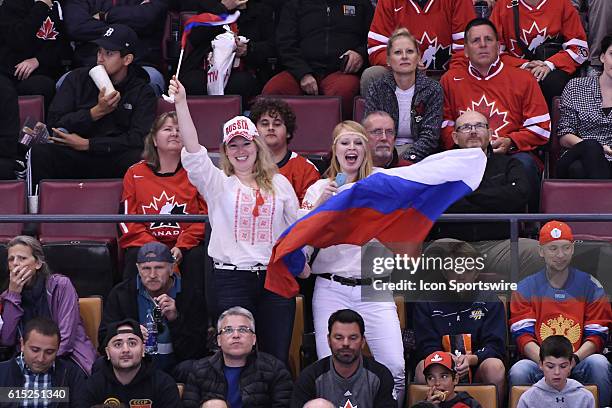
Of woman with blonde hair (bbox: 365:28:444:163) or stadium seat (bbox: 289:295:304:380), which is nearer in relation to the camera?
stadium seat (bbox: 289:295:304:380)

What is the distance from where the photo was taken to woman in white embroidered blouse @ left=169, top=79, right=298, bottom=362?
9.51m

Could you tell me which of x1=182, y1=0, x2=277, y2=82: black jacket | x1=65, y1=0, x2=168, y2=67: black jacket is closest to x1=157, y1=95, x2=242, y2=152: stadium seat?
x1=182, y1=0, x2=277, y2=82: black jacket

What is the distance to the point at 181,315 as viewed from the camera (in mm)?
9867

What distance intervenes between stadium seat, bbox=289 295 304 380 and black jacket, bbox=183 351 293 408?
57cm

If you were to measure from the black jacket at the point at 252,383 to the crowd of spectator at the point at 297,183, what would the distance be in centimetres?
1

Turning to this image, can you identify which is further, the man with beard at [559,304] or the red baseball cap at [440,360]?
the man with beard at [559,304]

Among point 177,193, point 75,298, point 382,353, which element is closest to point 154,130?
point 177,193

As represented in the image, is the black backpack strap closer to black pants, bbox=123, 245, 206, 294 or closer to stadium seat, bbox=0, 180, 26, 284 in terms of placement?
black pants, bbox=123, 245, 206, 294

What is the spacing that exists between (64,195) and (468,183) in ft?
10.1

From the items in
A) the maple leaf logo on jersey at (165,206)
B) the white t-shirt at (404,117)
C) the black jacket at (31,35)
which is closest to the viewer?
the maple leaf logo on jersey at (165,206)

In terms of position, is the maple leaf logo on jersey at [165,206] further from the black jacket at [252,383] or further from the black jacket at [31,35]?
the black jacket at [31,35]

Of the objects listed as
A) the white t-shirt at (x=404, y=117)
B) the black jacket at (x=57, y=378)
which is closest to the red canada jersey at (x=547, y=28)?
the white t-shirt at (x=404, y=117)

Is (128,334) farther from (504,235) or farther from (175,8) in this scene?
(175,8)

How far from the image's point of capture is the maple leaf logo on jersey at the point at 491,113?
1159cm
